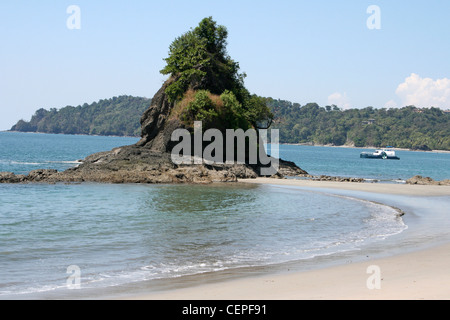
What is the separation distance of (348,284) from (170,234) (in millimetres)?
7999

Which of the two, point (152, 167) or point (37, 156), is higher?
point (152, 167)

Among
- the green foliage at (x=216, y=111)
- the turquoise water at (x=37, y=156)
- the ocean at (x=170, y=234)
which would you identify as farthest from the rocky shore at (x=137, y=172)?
the turquoise water at (x=37, y=156)

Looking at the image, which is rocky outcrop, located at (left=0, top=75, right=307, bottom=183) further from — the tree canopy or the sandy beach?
the sandy beach

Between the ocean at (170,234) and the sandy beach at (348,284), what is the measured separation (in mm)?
991

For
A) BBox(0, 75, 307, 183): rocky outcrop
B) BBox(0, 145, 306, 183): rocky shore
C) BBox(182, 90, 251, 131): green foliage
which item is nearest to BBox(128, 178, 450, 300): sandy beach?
BBox(0, 145, 306, 183): rocky shore

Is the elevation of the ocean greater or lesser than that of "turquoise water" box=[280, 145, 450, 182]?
greater

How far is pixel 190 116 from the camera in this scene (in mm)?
44781

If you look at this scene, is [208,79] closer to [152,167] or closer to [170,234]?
[152,167]

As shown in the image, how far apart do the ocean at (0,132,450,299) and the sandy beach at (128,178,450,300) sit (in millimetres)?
991

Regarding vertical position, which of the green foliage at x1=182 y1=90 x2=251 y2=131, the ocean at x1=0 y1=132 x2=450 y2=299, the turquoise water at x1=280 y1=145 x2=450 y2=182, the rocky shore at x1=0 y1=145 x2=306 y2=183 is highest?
the green foliage at x1=182 y1=90 x2=251 y2=131

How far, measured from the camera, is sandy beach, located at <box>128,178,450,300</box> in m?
9.30

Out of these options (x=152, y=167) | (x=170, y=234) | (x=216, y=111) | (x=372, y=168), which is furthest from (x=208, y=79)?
(x=372, y=168)

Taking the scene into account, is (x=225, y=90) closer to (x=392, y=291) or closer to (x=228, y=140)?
(x=228, y=140)
